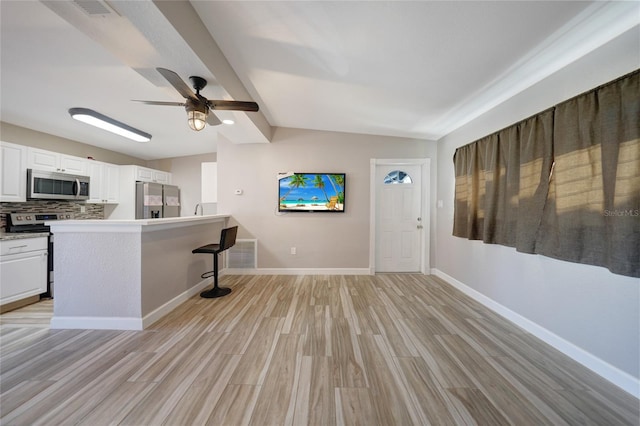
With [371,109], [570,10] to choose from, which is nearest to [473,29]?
[570,10]

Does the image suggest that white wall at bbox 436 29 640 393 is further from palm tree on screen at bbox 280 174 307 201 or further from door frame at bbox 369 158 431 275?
palm tree on screen at bbox 280 174 307 201

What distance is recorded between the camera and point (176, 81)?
161cm

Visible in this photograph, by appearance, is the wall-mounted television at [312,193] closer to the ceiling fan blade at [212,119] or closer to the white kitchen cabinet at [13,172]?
the ceiling fan blade at [212,119]

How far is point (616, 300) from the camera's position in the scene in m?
1.44

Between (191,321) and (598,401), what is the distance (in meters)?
3.22

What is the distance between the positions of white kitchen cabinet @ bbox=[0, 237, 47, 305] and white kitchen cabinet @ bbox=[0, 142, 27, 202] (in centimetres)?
62

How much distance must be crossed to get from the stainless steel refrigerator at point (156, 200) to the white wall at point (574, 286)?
5.83m

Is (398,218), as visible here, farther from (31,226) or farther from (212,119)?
(31,226)

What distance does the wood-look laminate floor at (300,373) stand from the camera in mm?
1203

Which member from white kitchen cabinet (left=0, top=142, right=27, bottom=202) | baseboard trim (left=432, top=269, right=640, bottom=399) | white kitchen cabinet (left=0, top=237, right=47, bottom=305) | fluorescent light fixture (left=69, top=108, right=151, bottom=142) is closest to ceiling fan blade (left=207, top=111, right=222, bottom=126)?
fluorescent light fixture (left=69, top=108, right=151, bottom=142)

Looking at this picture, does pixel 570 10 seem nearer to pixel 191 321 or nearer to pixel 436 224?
pixel 436 224

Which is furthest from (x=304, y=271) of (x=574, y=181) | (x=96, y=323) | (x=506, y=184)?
(x=574, y=181)

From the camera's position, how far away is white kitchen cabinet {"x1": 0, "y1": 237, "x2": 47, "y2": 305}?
2371mm

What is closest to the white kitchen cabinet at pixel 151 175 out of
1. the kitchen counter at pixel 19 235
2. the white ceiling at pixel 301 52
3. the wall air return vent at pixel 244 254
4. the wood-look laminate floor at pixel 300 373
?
the white ceiling at pixel 301 52
